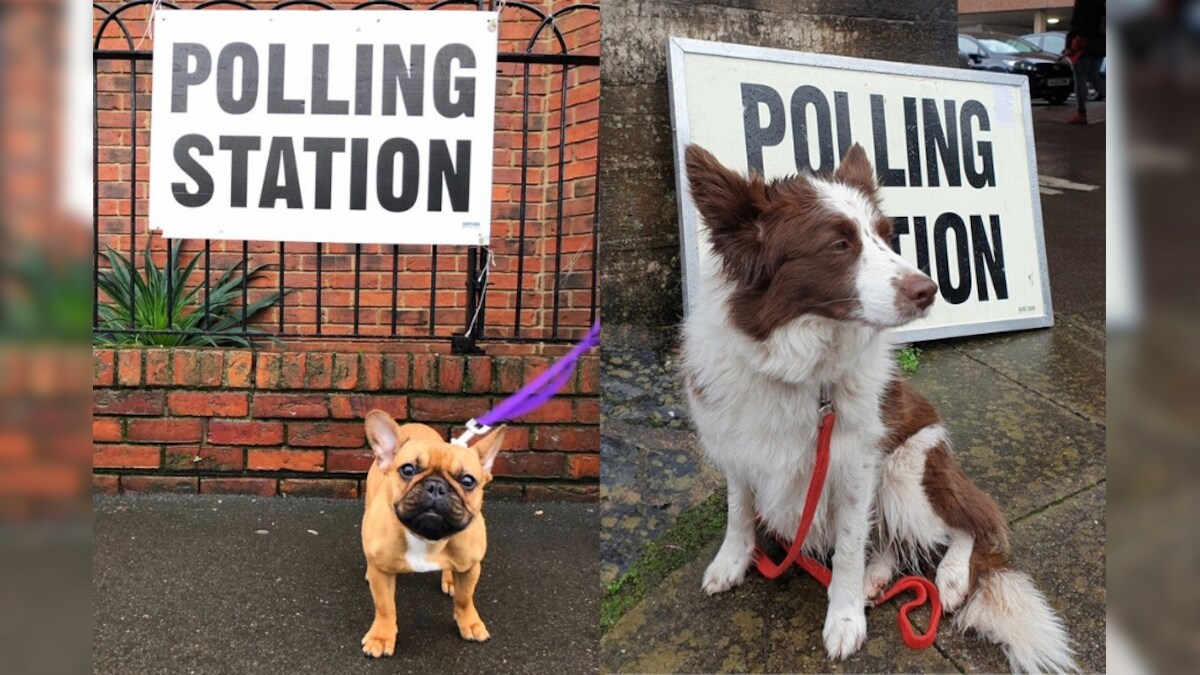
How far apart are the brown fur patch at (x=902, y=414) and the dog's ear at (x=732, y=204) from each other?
0.57 metres

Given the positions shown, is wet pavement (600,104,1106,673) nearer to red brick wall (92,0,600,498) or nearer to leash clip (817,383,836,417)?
red brick wall (92,0,600,498)

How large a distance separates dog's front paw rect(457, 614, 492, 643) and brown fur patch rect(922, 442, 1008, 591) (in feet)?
4.44

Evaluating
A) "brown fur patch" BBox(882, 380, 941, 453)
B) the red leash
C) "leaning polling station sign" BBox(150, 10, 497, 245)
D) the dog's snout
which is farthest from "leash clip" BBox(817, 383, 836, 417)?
"leaning polling station sign" BBox(150, 10, 497, 245)

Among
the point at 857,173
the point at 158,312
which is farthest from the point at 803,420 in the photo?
the point at 158,312

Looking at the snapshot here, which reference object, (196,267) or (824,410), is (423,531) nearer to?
(824,410)

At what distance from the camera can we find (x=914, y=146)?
2896 mm

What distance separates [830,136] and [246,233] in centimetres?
217

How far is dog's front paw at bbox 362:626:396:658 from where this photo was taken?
1.95 metres

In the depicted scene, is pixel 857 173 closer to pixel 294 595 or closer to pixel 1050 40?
pixel 1050 40

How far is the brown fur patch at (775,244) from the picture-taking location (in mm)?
1729

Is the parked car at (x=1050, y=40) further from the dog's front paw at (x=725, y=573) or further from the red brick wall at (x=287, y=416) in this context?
the red brick wall at (x=287, y=416)

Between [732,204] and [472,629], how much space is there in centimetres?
141

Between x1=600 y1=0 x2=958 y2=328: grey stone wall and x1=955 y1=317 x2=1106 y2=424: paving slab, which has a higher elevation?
x1=600 y1=0 x2=958 y2=328: grey stone wall

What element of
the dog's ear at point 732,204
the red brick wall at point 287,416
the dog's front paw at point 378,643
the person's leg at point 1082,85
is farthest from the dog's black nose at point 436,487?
the person's leg at point 1082,85
